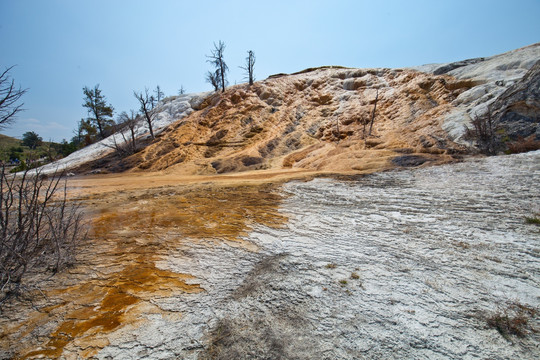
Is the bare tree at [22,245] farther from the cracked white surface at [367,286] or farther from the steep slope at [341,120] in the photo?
the steep slope at [341,120]

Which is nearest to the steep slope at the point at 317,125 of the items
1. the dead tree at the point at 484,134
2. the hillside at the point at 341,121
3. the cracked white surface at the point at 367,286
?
the hillside at the point at 341,121

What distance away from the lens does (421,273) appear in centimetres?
297

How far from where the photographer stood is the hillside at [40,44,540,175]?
12.8 m

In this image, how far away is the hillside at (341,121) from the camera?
12.8 meters

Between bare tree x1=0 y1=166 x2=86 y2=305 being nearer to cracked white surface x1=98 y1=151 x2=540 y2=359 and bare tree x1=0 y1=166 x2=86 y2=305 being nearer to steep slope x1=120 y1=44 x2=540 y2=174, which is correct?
cracked white surface x1=98 y1=151 x2=540 y2=359

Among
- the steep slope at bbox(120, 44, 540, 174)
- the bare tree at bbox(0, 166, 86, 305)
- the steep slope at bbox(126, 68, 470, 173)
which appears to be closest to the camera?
the bare tree at bbox(0, 166, 86, 305)

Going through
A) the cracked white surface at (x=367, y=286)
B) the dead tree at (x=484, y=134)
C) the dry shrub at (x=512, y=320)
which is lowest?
the dry shrub at (x=512, y=320)

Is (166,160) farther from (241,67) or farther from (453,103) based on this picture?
(453,103)

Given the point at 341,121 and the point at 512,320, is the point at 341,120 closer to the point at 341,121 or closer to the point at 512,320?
the point at 341,121

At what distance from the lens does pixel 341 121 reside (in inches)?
803

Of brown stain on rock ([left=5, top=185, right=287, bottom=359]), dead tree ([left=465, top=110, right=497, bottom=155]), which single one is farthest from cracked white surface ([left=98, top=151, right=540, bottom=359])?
dead tree ([left=465, top=110, right=497, bottom=155])

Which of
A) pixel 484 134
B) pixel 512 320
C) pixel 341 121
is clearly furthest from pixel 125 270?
pixel 341 121

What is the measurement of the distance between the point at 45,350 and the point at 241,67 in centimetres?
3092

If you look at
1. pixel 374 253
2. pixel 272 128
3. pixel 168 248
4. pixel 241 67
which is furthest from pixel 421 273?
pixel 241 67
